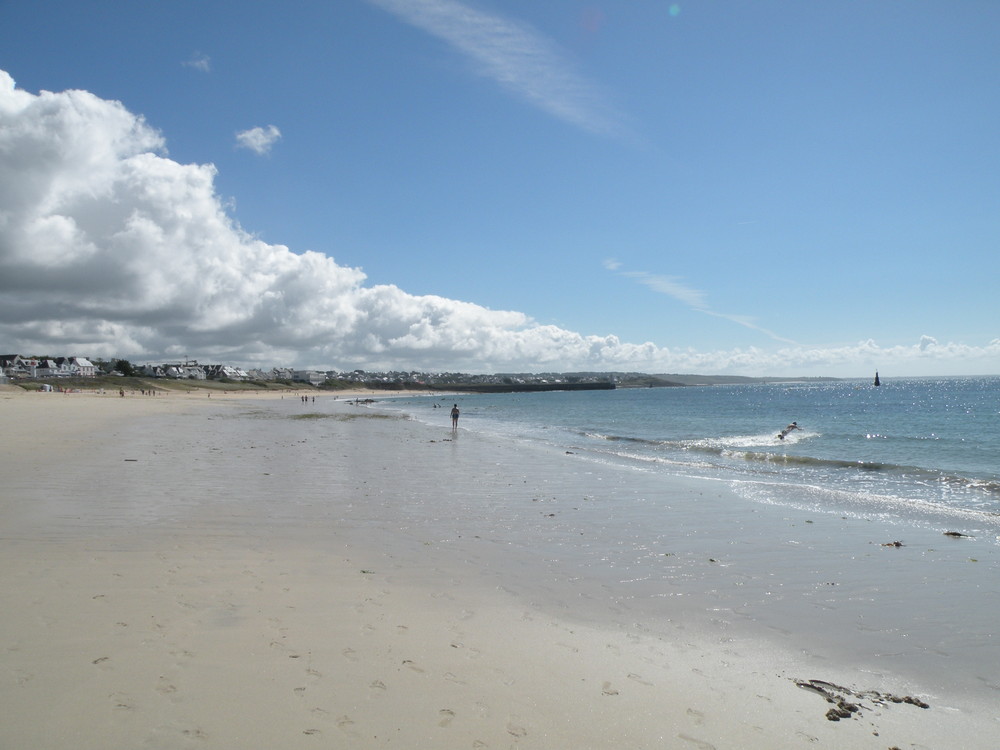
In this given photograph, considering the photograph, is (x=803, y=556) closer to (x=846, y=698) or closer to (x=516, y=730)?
(x=846, y=698)

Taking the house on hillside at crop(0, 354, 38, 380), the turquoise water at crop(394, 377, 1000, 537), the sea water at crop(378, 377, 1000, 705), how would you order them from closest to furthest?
1. the sea water at crop(378, 377, 1000, 705)
2. the turquoise water at crop(394, 377, 1000, 537)
3. the house on hillside at crop(0, 354, 38, 380)

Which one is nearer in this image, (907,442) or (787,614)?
(787,614)

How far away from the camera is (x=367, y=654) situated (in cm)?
545

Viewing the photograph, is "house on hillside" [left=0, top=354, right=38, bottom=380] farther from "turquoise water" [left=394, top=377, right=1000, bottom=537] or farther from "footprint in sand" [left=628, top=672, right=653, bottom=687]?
"footprint in sand" [left=628, top=672, right=653, bottom=687]

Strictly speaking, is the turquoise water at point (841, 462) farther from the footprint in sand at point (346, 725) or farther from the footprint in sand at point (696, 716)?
the footprint in sand at point (346, 725)

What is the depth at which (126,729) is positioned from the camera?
4051 millimetres

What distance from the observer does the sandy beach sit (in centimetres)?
431

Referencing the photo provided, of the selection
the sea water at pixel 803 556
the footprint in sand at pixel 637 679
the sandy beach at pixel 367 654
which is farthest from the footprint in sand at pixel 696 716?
the sea water at pixel 803 556

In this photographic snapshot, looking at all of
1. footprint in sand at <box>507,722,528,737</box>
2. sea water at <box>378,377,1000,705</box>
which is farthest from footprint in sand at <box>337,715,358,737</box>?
sea water at <box>378,377,1000,705</box>

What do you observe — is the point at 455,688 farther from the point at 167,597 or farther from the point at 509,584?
the point at 167,597

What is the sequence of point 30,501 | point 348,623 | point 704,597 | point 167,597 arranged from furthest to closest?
point 30,501 → point 704,597 → point 167,597 → point 348,623

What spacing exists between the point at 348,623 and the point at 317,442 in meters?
22.6

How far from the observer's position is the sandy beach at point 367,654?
14.1 feet

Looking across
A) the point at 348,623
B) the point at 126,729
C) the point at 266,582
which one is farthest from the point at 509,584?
the point at 126,729
